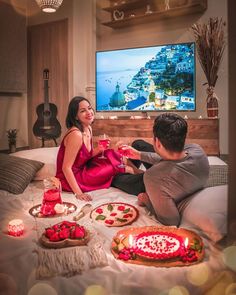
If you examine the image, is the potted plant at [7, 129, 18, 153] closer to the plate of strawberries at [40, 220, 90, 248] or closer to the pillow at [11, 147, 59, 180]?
the pillow at [11, 147, 59, 180]

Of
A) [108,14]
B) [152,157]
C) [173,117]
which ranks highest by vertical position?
[108,14]

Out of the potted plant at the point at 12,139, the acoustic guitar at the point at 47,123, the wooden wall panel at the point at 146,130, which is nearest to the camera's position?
the wooden wall panel at the point at 146,130

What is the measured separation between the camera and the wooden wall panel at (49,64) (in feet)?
15.9

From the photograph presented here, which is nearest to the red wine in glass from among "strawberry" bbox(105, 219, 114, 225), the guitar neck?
"strawberry" bbox(105, 219, 114, 225)

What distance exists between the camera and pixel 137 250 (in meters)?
1.21

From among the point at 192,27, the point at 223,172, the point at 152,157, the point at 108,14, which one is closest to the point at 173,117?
the point at 152,157

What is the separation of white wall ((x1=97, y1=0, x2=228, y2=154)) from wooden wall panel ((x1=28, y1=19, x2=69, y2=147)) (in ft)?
1.96

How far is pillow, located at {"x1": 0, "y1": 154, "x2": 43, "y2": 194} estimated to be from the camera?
217 centimetres

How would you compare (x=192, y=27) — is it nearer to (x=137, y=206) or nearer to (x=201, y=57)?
(x=201, y=57)

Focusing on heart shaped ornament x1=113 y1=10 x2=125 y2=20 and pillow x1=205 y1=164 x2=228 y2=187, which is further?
heart shaped ornament x1=113 y1=10 x2=125 y2=20

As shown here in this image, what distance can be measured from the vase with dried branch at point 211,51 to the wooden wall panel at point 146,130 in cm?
17

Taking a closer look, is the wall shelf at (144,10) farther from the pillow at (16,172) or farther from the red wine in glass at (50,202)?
the red wine in glass at (50,202)

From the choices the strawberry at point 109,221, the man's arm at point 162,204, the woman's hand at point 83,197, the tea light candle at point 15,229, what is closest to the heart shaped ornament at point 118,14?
the woman's hand at point 83,197

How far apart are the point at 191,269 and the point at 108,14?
4141 mm
